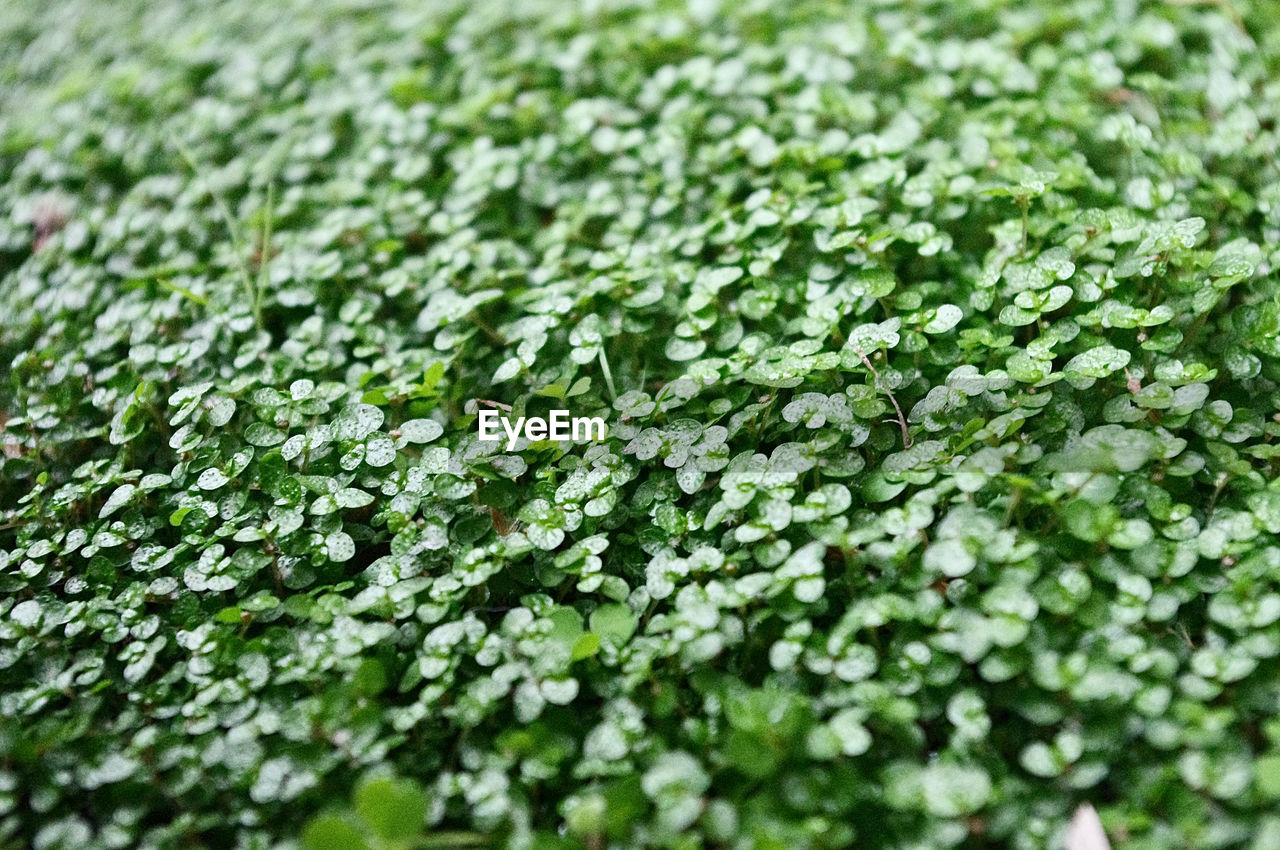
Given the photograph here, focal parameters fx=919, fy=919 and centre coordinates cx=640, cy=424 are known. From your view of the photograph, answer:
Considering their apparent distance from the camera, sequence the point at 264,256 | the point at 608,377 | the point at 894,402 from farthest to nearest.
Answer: the point at 264,256 → the point at 608,377 → the point at 894,402

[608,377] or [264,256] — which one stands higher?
[264,256]

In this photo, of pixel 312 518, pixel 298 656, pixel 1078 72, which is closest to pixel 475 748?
pixel 298 656

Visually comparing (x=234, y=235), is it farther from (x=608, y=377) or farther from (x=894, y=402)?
(x=894, y=402)

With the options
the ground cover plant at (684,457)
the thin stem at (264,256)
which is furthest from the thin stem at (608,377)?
the thin stem at (264,256)

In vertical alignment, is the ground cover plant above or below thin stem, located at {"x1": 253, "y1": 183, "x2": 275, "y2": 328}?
below

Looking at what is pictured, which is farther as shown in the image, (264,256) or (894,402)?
(264,256)

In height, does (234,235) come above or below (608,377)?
above

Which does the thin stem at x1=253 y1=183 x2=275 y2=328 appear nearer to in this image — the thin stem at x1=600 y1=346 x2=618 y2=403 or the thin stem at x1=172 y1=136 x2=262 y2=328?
the thin stem at x1=172 y1=136 x2=262 y2=328

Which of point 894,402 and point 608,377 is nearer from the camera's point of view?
point 894,402

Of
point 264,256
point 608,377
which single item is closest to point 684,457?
point 608,377

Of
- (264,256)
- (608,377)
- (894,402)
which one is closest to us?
(894,402)

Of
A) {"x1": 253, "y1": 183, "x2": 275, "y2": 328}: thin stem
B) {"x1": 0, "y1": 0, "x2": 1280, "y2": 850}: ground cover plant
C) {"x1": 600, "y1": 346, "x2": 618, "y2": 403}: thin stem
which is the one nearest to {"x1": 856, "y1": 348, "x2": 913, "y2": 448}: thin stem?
{"x1": 0, "y1": 0, "x2": 1280, "y2": 850}: ground cover plant
